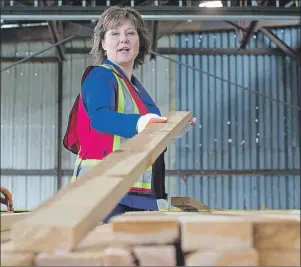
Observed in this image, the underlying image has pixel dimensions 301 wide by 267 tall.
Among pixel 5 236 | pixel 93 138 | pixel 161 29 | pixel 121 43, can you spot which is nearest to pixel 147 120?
pixel 93 138

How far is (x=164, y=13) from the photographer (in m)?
8.07

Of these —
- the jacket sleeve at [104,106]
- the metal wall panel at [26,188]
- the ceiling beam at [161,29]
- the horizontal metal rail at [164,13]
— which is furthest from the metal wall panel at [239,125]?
the jacket sleeve at [104,106]

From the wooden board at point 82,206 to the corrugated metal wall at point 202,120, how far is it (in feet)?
33.7

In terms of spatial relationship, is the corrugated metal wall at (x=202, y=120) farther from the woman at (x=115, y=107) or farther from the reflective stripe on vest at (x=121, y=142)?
the reflective stripe on vest at (x=121, y=142)

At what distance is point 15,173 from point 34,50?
2.65m

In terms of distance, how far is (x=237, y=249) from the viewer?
1162 mm

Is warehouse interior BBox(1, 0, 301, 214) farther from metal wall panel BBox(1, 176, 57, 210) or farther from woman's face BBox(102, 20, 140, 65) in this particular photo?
woman's face BBox(102, 20, 140, 65)

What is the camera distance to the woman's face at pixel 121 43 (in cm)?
246

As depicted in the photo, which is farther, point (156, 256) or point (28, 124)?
point (28, 124)

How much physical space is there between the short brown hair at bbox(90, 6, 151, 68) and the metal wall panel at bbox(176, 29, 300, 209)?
30.3 feet

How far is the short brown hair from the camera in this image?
8.09 feet

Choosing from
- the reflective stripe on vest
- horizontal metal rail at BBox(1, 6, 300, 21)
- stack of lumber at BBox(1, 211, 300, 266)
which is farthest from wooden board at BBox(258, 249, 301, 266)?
horizontal metal rail at BBox(1, 6, 300, 21)

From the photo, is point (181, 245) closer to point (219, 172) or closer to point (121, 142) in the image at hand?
point (121, 142)

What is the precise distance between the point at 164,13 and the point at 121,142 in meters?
6.12
